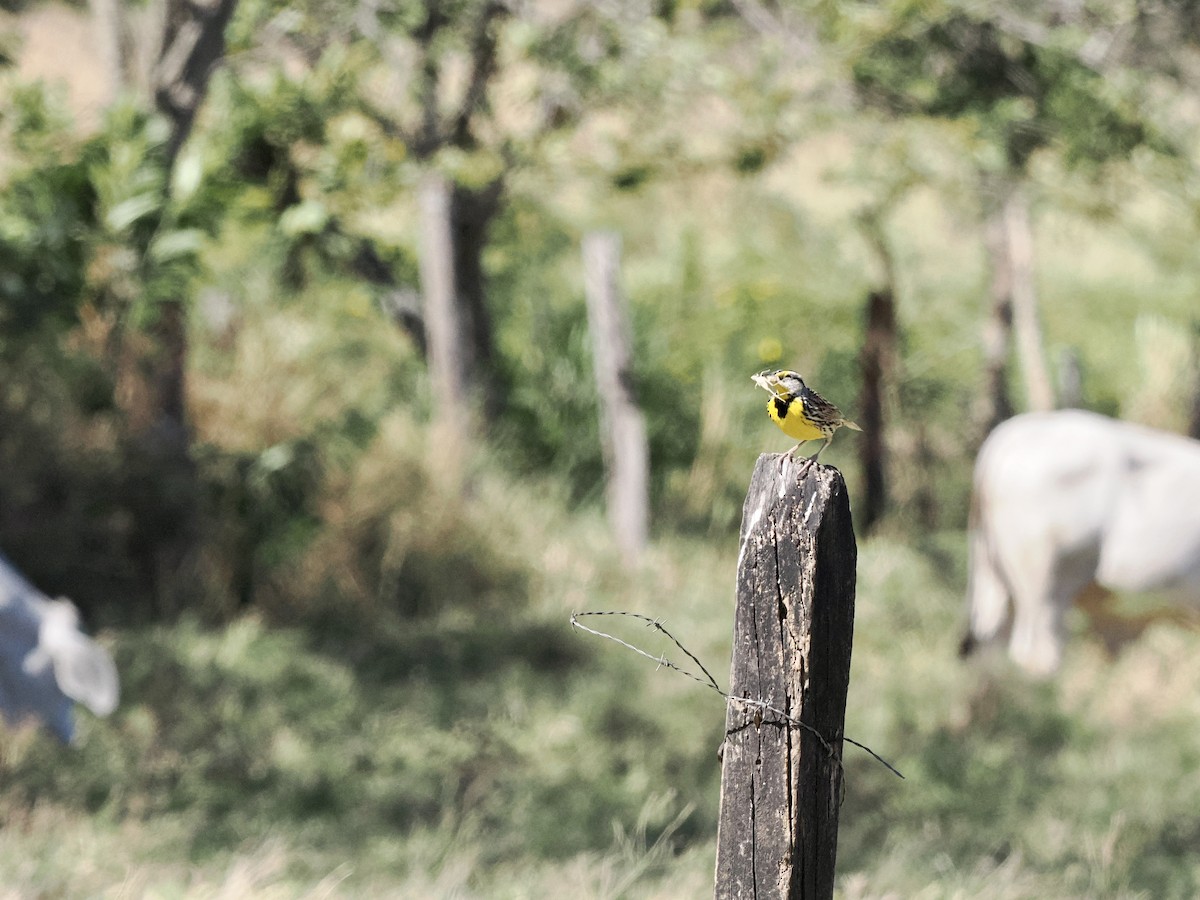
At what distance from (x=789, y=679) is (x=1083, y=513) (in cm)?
425

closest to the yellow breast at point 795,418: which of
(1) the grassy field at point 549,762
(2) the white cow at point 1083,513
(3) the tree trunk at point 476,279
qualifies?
(1) the grassy field at point 549,762

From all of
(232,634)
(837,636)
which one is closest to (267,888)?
(837,636)

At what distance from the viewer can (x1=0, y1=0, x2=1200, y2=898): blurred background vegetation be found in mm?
5180

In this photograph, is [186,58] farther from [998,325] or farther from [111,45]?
[998,325]

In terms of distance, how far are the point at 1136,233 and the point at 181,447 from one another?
6.10 meters

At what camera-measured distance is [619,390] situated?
8352 millimetres

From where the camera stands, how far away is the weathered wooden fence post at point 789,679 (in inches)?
92.3

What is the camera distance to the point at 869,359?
29.8 feet

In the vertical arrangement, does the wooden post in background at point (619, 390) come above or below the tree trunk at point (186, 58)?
below

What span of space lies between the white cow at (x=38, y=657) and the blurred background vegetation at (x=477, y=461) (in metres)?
0.33

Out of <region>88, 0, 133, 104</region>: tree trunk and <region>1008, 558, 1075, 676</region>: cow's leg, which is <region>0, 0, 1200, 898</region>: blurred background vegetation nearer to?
<region>88, 0, 133, 104</region>: tree trunk

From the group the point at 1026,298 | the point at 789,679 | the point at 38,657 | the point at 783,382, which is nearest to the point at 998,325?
the point at 1026,298

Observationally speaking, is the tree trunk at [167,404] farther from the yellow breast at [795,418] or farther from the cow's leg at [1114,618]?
the yellow breast at [795,418]

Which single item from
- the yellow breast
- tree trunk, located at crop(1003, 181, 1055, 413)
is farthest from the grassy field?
tree trunk, located at crop(1003, 181, 1055, 413)
